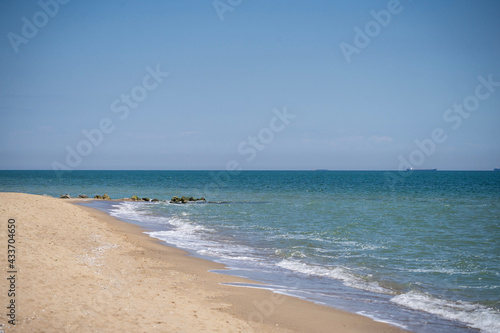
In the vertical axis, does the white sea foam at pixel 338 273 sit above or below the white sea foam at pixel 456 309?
below

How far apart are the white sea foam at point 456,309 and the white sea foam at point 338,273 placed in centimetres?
82

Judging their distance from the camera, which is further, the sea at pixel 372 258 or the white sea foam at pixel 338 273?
the white sea foam at pixel 338 273

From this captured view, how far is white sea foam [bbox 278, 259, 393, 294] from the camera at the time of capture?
10859 millimetres

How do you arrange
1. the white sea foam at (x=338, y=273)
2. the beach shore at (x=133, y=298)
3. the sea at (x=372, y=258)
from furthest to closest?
1. the white sea foam at (x=338, y=273)
2. the sea at (x=372, y=258)
3. the beach shore at (x=133, y=298)

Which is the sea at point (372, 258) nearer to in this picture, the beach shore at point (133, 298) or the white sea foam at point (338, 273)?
the white sea foam at point (338, 273)

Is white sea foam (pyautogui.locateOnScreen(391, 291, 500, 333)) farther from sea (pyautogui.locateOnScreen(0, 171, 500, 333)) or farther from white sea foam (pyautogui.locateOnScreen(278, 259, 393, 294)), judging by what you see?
white sea foam (pyautogui.locateOnScreen(278, 259, 393, 294))

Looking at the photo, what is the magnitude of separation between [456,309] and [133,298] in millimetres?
7314

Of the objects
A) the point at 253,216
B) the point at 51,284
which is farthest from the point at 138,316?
the point at 253,216

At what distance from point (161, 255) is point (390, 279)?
7.62 m

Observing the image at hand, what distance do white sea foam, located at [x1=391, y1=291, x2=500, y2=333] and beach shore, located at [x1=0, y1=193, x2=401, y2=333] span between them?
1.84 metres

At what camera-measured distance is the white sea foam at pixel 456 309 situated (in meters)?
8.24

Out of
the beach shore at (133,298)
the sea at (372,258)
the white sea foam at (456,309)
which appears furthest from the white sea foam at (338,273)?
the beach shore at (133,298)

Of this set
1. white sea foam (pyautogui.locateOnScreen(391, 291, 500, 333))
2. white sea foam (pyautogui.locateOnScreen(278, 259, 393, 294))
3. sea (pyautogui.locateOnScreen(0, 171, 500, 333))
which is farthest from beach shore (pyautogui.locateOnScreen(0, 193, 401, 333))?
white sea foam (pyautogui.locateOnScreen(278, 259, 393, 294))

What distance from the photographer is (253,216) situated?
28047 millimetres
